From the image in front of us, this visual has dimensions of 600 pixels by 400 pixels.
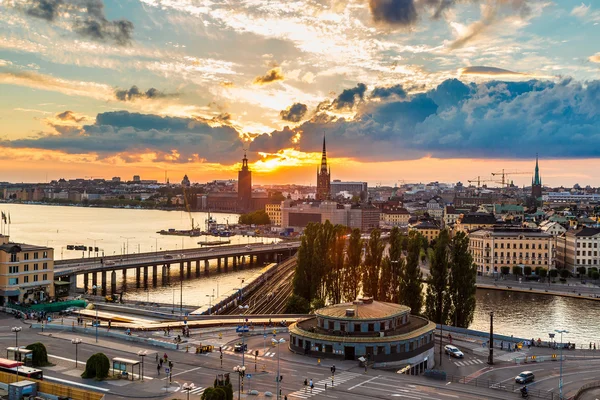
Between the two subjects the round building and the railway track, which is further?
the railway track

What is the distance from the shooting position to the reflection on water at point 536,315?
5500 cm

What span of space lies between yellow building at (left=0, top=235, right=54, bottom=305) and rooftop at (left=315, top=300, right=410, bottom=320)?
2685 cm

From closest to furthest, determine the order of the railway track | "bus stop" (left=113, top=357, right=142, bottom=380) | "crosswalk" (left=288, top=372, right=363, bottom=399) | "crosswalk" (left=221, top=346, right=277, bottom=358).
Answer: "crosswalk" (left=288, top=372, right=363, bottom=399) < "bus stop" (left=113, top=357, right=142, bottom=380) < "crosswalk" (left=221, top=346, right=277, bottom=358) < the railway track

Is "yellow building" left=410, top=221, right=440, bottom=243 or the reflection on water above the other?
"yellow building" left=410, top=221, right=440, bottom=243

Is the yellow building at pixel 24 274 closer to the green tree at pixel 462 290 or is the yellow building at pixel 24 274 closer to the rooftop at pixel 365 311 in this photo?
the rooftop at pixel 365 311

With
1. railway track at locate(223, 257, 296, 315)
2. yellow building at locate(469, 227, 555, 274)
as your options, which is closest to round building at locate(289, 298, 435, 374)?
railway track at locate(223, 257, 296, 315)

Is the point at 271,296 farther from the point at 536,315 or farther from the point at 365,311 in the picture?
the point at 365,311

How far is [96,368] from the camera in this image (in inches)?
1136

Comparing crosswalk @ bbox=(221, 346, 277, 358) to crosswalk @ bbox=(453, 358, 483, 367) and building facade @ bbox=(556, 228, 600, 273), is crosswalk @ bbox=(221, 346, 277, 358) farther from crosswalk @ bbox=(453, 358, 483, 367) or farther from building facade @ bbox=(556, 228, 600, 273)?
building facade @ bbox=(556, 228, 600, 273)

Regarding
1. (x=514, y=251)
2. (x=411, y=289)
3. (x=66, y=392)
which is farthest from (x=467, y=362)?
(x=514, y=251)

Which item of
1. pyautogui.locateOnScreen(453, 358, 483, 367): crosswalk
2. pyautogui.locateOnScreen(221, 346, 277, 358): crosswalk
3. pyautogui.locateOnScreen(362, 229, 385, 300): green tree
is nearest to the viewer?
pyautogui.locateOnScreen(221, 346, 277, 358): crosswalk

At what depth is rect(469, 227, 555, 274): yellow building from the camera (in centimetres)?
8988

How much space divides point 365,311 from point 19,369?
18.9 m

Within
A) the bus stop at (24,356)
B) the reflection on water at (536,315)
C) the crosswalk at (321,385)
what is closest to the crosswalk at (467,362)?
the crosswalk at (321,385)
